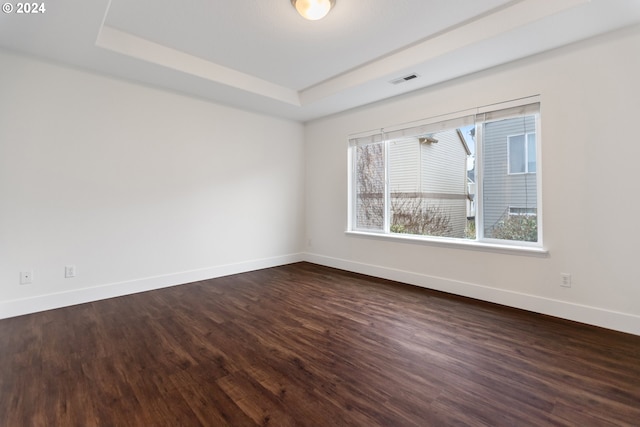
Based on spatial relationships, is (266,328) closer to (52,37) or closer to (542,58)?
(52,37)

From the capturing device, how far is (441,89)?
3584 millimetres

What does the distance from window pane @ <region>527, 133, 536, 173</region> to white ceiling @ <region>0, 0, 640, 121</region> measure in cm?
82

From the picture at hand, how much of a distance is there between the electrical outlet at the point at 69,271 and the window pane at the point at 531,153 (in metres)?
4.93

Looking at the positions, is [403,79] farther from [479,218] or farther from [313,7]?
[479,218]

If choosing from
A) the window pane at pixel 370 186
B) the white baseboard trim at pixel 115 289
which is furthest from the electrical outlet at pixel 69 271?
the window pane at pixel 370 186

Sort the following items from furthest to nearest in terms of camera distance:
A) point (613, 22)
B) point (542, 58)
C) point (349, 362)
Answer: point (542, 58)
point (613, 22)
point (349, 362)

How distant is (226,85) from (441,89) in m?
2.65

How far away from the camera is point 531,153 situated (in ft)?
9.92

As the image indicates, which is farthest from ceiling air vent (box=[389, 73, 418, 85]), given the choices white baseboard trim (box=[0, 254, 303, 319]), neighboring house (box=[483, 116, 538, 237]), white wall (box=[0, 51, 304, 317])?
white baseboard trim (box=[0, 254, 303, 319])

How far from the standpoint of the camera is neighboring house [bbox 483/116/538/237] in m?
3.04

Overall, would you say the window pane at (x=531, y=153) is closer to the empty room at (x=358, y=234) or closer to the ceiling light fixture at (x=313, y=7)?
the empty room at (x=358, y=234)

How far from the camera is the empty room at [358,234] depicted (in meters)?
1.77

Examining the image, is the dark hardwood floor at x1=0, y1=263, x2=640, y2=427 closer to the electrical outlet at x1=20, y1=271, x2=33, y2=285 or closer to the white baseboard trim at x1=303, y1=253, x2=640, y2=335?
the white baseboard trim at x1=303, y1=253, x2=640, y2=335

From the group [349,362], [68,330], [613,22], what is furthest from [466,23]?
[68,330]
